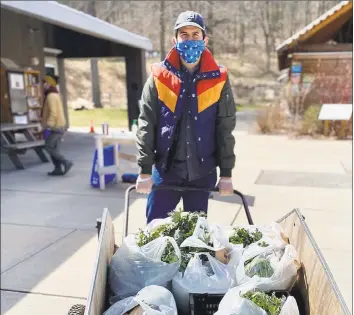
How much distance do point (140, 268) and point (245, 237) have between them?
60 cm

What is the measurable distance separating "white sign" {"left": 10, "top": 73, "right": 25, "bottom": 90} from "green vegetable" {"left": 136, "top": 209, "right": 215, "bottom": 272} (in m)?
9.67

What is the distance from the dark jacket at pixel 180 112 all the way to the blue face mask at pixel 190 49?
0.05 m

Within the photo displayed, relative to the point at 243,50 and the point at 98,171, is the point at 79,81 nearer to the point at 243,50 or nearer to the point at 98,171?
the point at 243,50

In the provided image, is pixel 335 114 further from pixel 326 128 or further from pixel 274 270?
pixel 274 270

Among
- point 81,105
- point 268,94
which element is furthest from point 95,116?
point 268,94

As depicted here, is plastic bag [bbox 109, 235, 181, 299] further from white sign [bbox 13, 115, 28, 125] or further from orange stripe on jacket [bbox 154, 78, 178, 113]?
white sign [bbox 13, 115, 28, 125]

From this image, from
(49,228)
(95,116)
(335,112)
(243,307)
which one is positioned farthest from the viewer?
(95,116)

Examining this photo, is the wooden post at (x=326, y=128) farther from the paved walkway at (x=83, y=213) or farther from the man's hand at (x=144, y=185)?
the man's hand at (x=144, y=185)

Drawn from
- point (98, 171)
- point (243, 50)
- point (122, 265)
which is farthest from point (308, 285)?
point (243, 50)

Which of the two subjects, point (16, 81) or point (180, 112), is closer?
point (180, 112)

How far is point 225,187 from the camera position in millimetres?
2744

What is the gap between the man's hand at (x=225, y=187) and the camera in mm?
2732

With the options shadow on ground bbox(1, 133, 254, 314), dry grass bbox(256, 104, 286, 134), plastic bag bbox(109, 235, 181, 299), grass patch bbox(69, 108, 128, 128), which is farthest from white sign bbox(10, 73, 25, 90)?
plastic bag bbox(109, 235, 181, 299)

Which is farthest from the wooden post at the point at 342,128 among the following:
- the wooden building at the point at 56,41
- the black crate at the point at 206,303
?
the black crate at the point at 206,303
